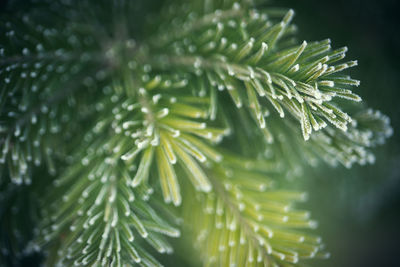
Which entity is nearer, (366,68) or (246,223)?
(246,223)

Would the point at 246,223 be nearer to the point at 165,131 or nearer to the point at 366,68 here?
the point at 165,131

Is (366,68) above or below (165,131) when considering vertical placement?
above

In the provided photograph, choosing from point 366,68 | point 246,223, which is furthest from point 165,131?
point 366,68

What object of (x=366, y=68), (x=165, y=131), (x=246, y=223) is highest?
(x=366, y=68)

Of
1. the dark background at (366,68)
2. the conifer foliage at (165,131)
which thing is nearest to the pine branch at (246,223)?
the conifer foliage at (165,131)

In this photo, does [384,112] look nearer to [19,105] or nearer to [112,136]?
[112,136]

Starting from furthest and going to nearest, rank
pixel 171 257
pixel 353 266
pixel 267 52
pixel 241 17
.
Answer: pixel 353 266 < pixel 171 257 < pixel 241 17 < pixel 267 52

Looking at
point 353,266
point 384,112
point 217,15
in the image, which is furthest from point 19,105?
point 353,266

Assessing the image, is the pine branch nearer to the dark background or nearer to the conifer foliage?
the conifer foliage

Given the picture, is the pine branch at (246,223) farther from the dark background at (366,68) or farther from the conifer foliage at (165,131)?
the dark background at (366,68)
